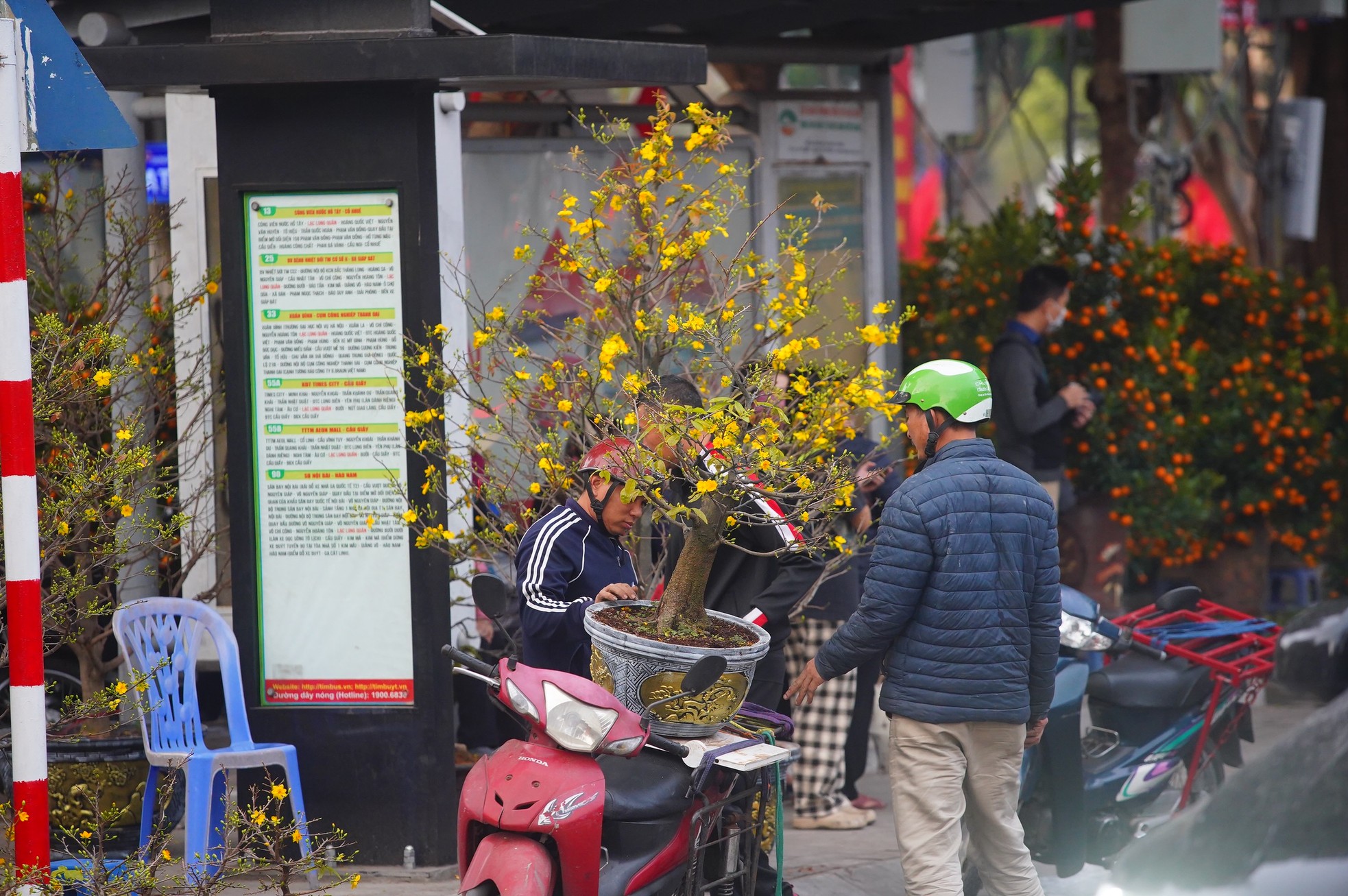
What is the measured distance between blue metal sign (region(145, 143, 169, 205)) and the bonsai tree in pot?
1884 millimetres

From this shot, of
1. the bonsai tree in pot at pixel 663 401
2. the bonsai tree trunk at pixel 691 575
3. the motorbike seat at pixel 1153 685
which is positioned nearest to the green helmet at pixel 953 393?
the bonsai tree in pot at pixel 663 401

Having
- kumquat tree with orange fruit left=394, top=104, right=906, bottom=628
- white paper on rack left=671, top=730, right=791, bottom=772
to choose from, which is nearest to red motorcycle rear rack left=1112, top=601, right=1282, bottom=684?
kumquat tree with orange fruit left=394, top=104, right=906, bottom=628

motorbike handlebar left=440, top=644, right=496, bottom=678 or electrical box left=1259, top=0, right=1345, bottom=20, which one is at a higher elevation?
electrical box left=1259, top=0, right=1345, bottom=20

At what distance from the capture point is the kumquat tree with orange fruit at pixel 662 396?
421 centimetres

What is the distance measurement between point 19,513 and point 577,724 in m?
1.43

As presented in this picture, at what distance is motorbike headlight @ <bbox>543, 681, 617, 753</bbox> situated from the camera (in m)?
3.89

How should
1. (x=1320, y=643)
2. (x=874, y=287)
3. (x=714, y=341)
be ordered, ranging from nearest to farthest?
1. (x=1320, y=643)
2. (x=714, y=341)
3. (x=874, y=287)

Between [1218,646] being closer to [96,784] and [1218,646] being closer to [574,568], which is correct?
[574,568]

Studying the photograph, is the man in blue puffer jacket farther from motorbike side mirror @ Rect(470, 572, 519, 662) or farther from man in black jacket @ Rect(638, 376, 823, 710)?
motorbike side mirror @ Rect(470, 572, 519, 662)

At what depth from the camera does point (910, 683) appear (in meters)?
4.61

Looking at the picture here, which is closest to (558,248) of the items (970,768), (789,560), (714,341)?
(714,341)

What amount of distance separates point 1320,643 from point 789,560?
2154 mm

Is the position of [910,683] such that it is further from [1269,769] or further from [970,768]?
[1269,769]

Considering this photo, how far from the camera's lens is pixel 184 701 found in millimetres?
5484
